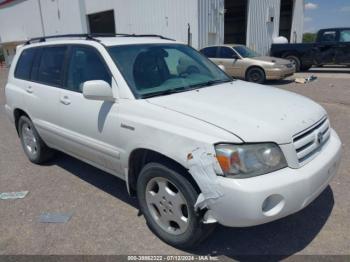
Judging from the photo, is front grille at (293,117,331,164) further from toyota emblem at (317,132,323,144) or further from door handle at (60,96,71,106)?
door handle at (60,96,71,106)

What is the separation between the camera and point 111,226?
129 inches

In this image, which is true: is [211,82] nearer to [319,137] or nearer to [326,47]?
[319,137]

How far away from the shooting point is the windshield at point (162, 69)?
3.24 meters

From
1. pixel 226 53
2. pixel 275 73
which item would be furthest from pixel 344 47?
pixel 226 53

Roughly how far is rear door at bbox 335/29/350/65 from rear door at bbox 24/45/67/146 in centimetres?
1469

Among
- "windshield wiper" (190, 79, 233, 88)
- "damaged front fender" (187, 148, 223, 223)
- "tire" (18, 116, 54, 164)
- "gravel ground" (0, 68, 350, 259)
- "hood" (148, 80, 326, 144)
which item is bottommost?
"gravel ground" (0, 68, 350, 259)

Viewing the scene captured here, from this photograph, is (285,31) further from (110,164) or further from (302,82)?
(110,164)

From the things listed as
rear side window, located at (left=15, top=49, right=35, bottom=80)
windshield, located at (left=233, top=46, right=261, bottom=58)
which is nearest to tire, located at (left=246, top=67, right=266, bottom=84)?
windshield, located at (left=233, top=46, right=261, bottom=58)

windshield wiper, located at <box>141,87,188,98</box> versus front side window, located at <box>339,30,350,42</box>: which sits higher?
windshield wiper, located at <box>141,87,188,98</box>

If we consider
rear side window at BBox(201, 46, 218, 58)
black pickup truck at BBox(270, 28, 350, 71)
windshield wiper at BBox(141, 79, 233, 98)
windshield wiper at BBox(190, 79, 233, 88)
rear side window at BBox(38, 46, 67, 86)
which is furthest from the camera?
black pickup truck at BBox(270, 28, 350, 71)

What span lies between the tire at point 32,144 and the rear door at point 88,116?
2.74 ft

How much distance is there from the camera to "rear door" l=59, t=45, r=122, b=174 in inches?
127

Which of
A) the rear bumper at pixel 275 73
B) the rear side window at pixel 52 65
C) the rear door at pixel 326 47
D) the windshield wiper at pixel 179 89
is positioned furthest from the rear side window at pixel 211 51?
the windshield wiper at pixel 179 89

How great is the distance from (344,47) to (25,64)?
1478cm
